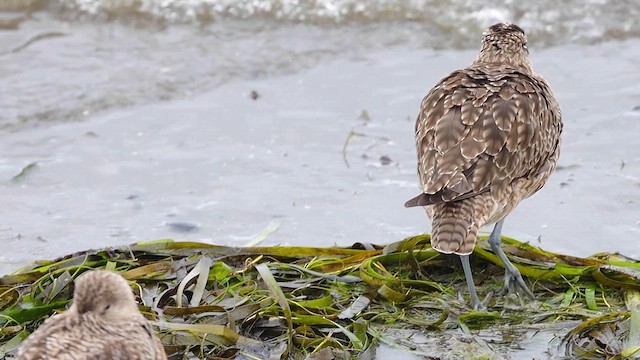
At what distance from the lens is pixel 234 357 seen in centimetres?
465

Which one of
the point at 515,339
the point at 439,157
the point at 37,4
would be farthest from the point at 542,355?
the point at 37,4

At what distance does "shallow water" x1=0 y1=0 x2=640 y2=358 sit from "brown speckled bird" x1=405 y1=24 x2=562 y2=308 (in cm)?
78

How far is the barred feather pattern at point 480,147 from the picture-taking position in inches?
199

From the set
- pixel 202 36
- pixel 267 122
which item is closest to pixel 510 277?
pixel 267 122

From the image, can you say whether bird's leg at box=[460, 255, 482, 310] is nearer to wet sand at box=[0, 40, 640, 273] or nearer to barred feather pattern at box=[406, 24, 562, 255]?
barred feather pattern at box=[406, 24, 562, 255]

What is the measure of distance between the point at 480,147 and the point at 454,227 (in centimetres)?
45

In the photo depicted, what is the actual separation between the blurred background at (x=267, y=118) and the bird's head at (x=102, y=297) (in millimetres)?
2238

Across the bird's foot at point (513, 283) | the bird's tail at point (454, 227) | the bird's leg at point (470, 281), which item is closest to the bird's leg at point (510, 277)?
the bird's foot at point (513, 283)

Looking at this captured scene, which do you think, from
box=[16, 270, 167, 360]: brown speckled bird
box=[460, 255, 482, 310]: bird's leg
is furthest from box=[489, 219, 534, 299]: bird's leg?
box=[16, 270, 167, 360]: brown speckled bird

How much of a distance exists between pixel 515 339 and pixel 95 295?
1877 millimetres

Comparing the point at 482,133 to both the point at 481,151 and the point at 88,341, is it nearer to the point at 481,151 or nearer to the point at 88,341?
the point at 481,151

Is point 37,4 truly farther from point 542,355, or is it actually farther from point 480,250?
point 542,355

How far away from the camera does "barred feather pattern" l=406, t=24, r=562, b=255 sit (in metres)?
5.06

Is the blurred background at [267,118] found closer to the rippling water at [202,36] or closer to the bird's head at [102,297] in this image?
the rippling water at [202,36]
